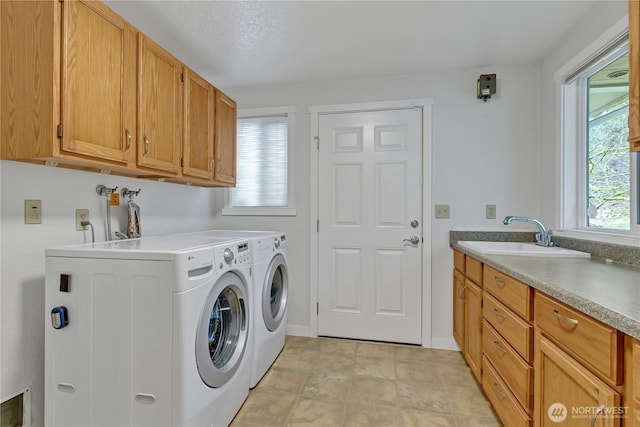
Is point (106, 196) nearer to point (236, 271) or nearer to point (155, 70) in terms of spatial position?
point (155, 70)

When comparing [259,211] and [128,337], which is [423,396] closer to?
[128,337]

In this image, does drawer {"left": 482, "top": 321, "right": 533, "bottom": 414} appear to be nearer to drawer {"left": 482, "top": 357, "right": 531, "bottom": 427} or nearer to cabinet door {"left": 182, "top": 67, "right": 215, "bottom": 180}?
drawer {"left": 482, "top": 357, "right": 531, "bottom": 427}

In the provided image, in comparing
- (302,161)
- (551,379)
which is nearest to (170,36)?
(302,161)

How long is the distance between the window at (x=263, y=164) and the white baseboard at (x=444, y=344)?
1.65m

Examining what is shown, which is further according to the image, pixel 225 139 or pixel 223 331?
pixel 225 139

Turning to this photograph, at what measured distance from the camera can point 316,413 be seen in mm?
1661

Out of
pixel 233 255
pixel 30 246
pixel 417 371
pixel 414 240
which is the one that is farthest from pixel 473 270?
pixel 30 246

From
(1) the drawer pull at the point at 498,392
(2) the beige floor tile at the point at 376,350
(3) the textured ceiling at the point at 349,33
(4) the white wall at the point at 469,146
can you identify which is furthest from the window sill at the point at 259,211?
(1) the drawer pull at the point at 498,392

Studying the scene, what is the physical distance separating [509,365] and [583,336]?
59 cm

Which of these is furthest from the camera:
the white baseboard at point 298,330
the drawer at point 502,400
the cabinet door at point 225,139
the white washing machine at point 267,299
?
the white baseboard at point 298,330

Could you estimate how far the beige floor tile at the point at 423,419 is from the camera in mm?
1579

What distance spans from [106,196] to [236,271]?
95 cm

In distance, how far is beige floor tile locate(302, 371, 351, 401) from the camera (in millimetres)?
1828

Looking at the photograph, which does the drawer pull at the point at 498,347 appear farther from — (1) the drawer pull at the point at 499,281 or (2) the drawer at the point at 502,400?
(1) the drawer pull at the point at 499,281
